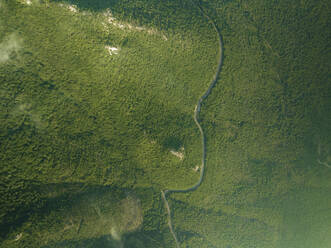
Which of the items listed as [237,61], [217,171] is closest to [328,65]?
[237,61]

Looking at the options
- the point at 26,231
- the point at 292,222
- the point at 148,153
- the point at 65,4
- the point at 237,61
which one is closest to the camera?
the point at 26,231

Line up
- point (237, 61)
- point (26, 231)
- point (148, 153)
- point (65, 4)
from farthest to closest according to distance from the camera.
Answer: point (237, 61), point (148, 153), point (65, 4), point (26, 231)

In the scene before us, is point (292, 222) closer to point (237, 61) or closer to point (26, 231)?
point (237, 61)

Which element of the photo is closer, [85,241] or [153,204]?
[85,241]

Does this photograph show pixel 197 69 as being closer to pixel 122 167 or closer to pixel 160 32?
pixel 160 32

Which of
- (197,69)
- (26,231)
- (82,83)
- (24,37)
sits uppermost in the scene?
(197,69)

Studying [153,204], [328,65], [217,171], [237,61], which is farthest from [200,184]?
[328,65]

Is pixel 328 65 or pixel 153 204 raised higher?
pixel 328 65
